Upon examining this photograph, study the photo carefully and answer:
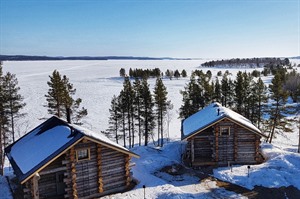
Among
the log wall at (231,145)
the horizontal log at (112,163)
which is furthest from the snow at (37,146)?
the log wall at (231,145)

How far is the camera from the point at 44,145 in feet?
69.9

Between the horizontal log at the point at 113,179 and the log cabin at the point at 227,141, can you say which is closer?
the horizontal log at the point at 113,179

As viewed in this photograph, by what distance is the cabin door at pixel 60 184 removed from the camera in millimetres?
21281

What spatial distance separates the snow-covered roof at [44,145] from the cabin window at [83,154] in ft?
3.91

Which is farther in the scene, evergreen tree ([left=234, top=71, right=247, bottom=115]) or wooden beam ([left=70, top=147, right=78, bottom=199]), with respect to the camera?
evergreen tree ([left=234, top=71, right=247, bottom=115])

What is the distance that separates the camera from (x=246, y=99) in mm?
40125

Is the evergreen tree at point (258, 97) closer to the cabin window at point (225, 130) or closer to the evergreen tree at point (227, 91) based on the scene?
the evergreen tree at point (227, 91)

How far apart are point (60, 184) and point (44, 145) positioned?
3.07 m

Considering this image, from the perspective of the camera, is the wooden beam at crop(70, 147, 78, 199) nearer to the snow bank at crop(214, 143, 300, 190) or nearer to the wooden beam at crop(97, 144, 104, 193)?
the wooden beam at crop(97, 144, 104, 193)

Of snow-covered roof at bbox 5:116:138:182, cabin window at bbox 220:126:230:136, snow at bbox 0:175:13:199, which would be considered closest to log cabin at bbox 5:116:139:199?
snow-covered roof at bbox 5:116:138:182

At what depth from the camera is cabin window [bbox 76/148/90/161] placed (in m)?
20.7

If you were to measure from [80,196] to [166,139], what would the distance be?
91.1 ft

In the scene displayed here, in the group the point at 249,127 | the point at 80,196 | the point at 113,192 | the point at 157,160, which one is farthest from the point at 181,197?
the point at 249,127

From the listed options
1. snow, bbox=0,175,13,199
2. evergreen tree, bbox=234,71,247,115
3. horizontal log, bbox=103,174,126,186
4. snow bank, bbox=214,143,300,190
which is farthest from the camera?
evergreen tree, bbox=234,71,247,115
